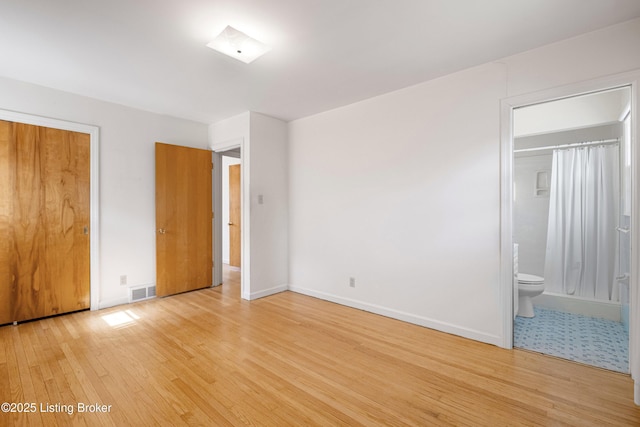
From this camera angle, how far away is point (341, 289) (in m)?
3.81

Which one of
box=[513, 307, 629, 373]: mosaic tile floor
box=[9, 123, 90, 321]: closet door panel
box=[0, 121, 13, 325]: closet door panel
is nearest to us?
box=[513, 307, 629, 373]: mosaic tile floor

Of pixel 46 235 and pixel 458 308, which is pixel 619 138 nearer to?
pixel 458 308

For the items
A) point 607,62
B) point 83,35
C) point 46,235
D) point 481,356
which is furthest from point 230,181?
point 607,62

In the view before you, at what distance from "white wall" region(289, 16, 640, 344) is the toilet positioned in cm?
98

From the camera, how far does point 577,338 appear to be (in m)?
2.78

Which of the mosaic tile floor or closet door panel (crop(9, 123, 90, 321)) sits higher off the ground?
closet door panel (crop(9, 123, 90, 321))

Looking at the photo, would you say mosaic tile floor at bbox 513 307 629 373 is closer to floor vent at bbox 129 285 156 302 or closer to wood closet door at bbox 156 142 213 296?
wood closet door at bbox 156 142 213 296

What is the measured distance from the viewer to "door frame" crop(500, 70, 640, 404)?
2031mm

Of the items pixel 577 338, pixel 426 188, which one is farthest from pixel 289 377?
pixel 577 338

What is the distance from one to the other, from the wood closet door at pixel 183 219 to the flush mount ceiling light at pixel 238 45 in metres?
2.31

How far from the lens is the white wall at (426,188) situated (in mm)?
2502

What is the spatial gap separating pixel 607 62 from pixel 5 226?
5.63m

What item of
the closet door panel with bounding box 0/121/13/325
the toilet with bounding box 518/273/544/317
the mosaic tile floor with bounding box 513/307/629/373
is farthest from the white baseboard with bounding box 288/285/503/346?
Answer: the closet door panel with bounding box 0/121/13/325

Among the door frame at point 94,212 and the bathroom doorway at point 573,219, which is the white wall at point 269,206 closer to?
the door frame at point 94,212
